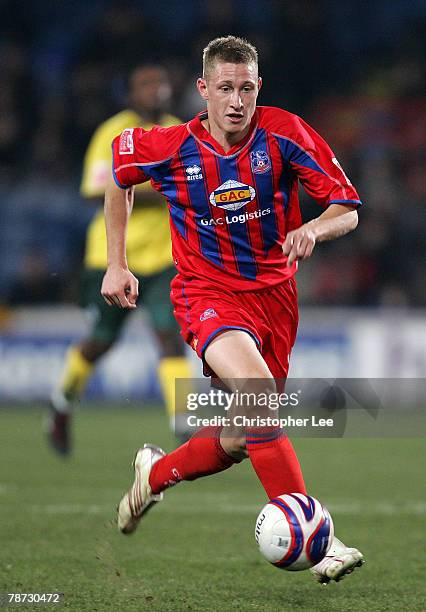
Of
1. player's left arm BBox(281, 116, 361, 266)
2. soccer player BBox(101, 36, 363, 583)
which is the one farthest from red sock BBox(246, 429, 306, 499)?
player's left arm BBox(281, 116, 361, 266)

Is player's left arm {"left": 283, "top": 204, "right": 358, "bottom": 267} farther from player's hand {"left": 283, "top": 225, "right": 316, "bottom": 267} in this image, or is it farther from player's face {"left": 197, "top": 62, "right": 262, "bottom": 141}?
player's face {"left": 197, "top": 62, "right": 262, "bottom": 141}

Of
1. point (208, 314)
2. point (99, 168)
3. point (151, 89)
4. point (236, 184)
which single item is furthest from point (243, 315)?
point (151, 89)

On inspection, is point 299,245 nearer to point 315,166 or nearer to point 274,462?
point 315,166

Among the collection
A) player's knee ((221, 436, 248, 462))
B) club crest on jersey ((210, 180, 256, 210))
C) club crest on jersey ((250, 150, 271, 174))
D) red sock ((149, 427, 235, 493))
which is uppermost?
club crest on jersey ((250, 150, 271, 174))

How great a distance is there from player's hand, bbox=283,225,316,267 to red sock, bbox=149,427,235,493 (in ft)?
2.83

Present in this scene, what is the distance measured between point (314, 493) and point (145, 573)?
85.4 inches

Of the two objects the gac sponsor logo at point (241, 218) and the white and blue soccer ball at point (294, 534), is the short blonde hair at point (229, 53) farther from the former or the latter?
the white and blue soccer ball at point (294, 534)

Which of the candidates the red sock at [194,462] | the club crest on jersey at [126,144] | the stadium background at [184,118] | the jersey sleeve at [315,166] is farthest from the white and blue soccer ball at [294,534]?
the stadium background at [184,118]

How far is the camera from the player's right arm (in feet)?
13.6

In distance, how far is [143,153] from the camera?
4.28 metres

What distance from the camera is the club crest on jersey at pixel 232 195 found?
4.13 metres

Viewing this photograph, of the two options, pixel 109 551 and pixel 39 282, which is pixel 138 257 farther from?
pixel 39 282

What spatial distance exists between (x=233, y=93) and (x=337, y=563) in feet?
5.41

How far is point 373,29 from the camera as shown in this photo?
14945 millimetres
